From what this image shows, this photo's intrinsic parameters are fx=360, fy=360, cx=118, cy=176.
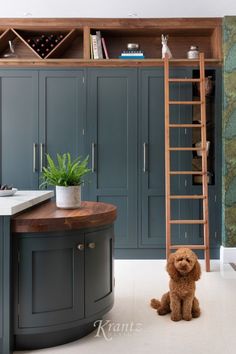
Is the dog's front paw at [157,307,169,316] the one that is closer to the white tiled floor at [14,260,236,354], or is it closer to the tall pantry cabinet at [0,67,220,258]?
the white tiled floor at [14,260,236,354]

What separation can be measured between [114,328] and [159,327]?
0.30 m

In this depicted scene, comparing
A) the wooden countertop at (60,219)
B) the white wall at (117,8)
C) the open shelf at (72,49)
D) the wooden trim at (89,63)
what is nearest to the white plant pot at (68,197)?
the wooden countertop at (60,219)

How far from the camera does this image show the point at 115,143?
423cm

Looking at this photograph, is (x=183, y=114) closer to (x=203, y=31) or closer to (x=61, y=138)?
(x=203, y=31)

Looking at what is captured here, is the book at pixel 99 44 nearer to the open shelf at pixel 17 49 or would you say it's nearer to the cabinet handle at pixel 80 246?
the open shelf at pixel 17 49

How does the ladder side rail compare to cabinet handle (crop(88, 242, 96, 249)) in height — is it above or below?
above

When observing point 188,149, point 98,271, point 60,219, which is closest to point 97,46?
point 188,149

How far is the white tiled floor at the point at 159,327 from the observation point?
83.4 inches

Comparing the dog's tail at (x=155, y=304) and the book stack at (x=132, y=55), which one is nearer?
the dog's tail at (x=155, y=304)

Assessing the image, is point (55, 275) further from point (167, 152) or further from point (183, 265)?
point (167, 152)

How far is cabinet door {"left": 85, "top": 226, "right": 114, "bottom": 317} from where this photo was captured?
7.12 ft

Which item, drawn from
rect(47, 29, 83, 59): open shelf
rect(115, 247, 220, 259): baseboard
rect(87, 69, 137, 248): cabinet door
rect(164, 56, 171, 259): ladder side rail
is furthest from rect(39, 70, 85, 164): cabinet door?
rect(115, 247, 220, 259): baseboard

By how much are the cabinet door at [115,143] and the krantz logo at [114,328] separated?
1.78m

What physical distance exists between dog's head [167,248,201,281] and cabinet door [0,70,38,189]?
2285 mm
